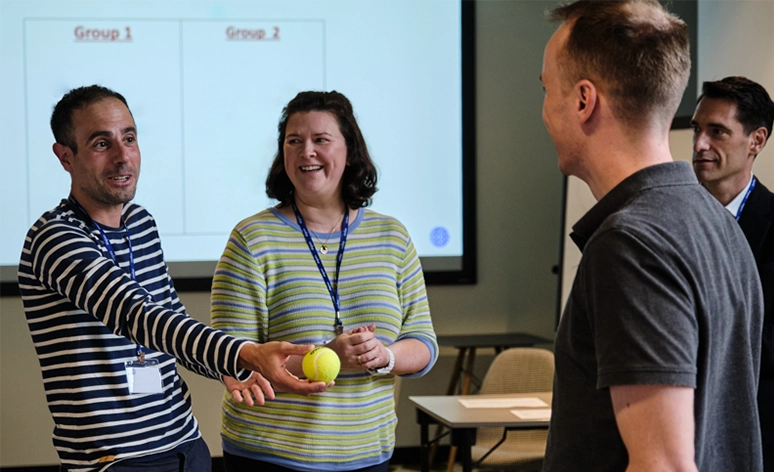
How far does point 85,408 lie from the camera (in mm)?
1701

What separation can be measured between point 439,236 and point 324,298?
9.91ft

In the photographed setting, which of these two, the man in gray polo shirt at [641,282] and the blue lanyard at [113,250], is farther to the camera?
the blue lanyard at [113,250]

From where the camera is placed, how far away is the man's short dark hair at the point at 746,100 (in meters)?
2.42

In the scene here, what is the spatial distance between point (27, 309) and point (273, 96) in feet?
10.5

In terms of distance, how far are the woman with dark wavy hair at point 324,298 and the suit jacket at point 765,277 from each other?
0.82 meters

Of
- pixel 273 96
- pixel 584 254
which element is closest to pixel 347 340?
pixel 584 254

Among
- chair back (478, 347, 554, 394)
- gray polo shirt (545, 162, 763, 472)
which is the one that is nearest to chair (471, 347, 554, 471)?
chair back (478, 347, 554, 394)

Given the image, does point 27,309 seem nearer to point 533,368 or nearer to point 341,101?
point 341,101

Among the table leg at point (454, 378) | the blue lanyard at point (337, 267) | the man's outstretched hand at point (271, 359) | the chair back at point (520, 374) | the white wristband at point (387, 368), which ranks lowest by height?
the table leg at point (454, 378)

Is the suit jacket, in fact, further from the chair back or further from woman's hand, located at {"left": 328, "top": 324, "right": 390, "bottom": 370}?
the chair back

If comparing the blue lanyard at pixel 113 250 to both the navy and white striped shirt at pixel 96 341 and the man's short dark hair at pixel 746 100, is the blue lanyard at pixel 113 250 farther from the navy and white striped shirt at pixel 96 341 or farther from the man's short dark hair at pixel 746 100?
the man's short dark hair at pixel 746 100

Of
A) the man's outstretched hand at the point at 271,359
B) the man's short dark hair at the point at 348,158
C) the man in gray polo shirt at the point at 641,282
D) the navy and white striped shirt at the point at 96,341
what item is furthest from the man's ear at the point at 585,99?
the man's short dark hair at the point at 348,158

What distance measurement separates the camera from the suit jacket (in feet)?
6.24

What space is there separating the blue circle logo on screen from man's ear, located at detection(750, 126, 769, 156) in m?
2.67
